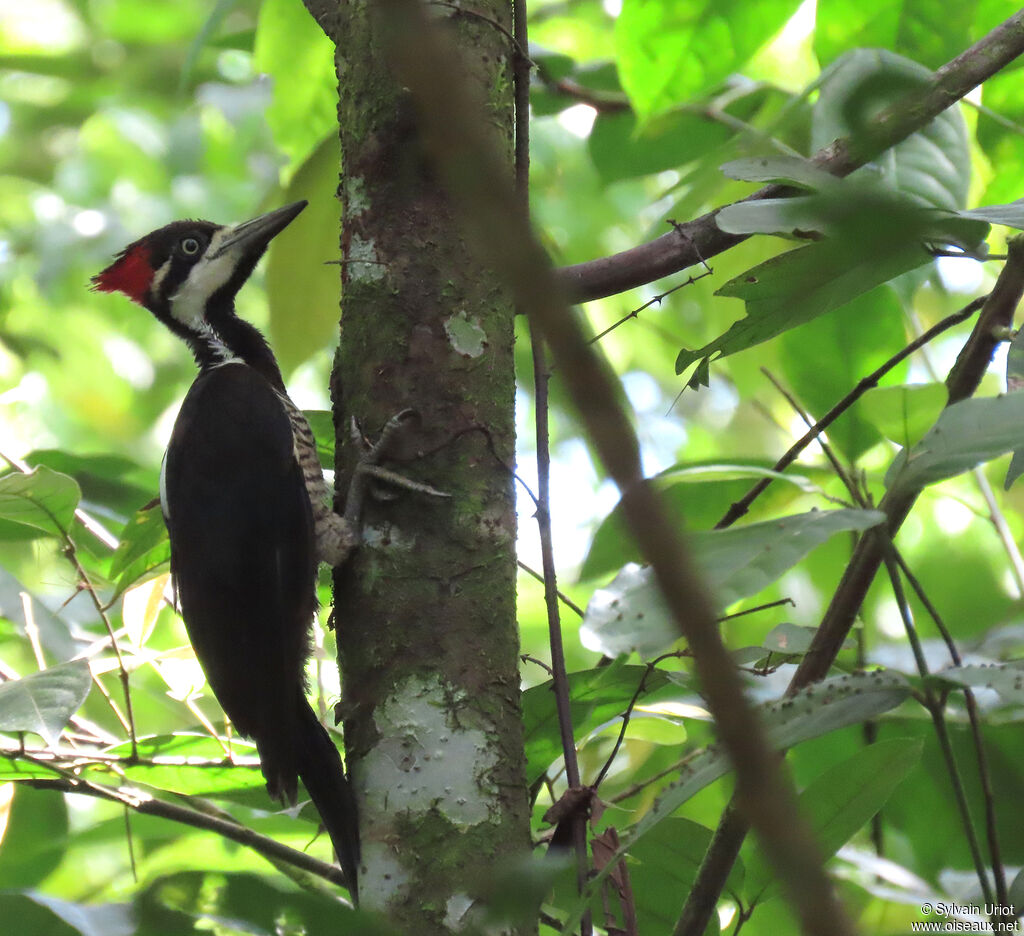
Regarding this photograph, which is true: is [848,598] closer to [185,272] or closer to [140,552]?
[140,552]

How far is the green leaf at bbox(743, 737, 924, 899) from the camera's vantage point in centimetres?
127

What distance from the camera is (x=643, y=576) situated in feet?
3.34

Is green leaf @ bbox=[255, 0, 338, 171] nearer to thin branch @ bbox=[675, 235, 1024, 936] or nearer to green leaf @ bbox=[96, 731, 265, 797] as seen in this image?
green leaf @ bbox=[96, 731, 265, 797]

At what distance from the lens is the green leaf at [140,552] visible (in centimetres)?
196

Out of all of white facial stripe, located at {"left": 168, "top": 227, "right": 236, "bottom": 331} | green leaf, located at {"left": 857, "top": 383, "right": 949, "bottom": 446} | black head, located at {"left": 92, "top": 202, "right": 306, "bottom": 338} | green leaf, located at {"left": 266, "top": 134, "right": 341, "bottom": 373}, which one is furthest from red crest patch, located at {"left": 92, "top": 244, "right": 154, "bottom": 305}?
green leaf, located at {"left": 857, "top": 383, "right": 949, "bottom": 446}

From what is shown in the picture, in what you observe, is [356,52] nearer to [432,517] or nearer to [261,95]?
[432,517]

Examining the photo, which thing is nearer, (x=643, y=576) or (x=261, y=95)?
(x=643, y=576)

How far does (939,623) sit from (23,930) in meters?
1.19

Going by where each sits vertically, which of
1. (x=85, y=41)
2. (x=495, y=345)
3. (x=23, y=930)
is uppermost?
(x=85, y=41)

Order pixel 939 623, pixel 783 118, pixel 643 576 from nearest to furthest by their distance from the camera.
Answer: pixel 643 576 < pixel 939 623 < pixel 783 118

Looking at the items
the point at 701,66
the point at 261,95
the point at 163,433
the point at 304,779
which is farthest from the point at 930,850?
the point at 163,433

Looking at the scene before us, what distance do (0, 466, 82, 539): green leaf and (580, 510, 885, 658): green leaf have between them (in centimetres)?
111

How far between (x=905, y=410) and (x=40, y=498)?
1.36 m

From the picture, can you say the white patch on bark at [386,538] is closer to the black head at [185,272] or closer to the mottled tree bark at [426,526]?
the mottled tree bark at [426,526]
